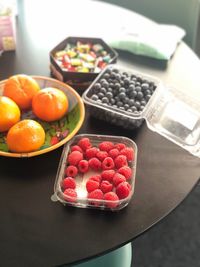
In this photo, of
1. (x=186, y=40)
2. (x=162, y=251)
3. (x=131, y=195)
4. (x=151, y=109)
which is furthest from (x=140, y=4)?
(x=131, y=195)

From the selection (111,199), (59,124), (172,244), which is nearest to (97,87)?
(59,124)

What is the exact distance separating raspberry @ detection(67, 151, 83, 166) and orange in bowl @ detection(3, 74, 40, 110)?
211mm

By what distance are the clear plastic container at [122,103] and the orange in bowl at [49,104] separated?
0.06 metres

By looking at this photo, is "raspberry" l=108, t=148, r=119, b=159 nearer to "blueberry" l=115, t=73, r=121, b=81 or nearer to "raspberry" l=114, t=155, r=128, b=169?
"raspberry" l=114, t=155, r=128, b=169

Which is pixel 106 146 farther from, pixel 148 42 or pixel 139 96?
pixel 148 42

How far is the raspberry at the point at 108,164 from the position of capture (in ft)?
2.64

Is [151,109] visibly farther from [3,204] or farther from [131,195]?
[3,204]

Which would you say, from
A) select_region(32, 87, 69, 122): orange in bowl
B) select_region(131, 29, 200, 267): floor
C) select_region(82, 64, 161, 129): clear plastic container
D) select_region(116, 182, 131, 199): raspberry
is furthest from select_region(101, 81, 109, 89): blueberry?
select_region(131, 29, 200, 267): floor

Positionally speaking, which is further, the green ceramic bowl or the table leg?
the table leg

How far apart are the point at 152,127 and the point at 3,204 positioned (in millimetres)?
412

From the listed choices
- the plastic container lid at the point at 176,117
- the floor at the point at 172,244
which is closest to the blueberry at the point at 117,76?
the plastic container lid at the point at 176,117

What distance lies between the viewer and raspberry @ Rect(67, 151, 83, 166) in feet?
2.66

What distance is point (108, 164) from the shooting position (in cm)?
81

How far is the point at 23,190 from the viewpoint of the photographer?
0.79m
